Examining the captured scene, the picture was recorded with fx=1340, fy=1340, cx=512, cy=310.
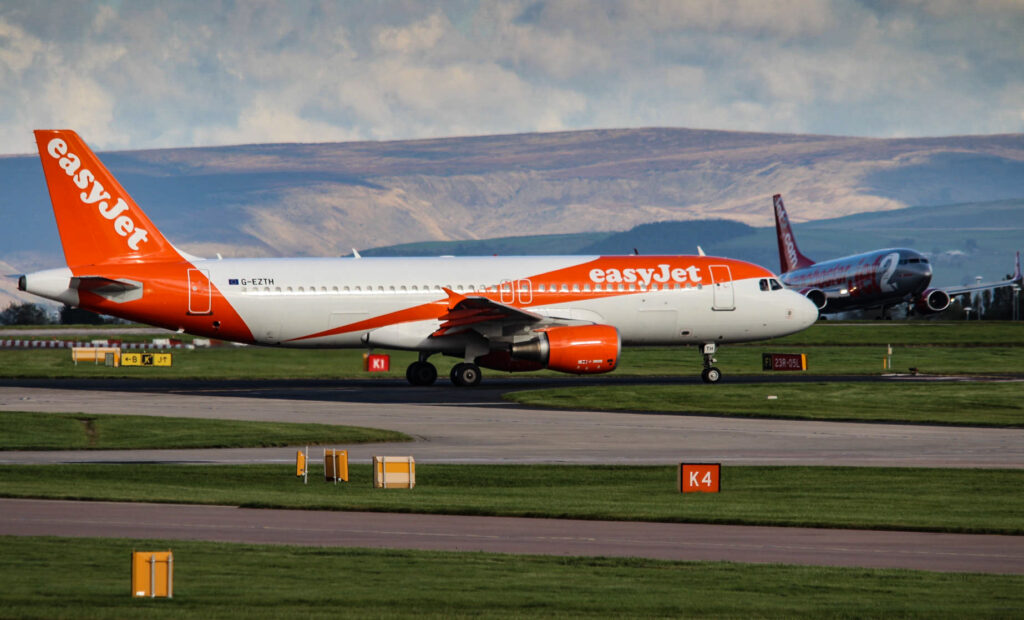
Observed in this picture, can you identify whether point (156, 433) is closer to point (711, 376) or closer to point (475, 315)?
point (475, 315)

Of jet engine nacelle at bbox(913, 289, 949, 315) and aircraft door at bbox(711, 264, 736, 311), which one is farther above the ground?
jet engine nacelle at bbox(913, 289, 949, 315)

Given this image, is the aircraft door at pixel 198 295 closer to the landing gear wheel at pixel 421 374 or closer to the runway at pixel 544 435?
the runway at pixel 544 435

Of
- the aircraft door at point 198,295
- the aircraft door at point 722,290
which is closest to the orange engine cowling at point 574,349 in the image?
the aircraft door at point 722,290

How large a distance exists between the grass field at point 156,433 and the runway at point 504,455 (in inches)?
45.6

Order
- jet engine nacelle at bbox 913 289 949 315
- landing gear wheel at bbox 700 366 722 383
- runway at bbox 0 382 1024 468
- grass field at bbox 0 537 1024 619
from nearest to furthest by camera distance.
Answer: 1. grass field at bbox 0 537 1024 619
2. runway at bbox 0 382 1024 468
3. landing gear wheel at bbox 700 366 722 383
4. jet engine nacelle at bbox 913 289 949 315

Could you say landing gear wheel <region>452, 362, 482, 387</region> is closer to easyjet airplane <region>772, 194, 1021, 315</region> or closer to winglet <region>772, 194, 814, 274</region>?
easyjet airplane <region>772, 194, 1021, 315</region>

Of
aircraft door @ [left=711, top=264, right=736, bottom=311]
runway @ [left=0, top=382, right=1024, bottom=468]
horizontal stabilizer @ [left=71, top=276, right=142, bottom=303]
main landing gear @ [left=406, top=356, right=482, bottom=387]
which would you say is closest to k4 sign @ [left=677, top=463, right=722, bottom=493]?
runway @ [left=0, top=382, right=1024, bottom=468]

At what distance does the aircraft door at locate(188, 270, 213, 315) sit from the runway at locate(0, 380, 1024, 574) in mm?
2769

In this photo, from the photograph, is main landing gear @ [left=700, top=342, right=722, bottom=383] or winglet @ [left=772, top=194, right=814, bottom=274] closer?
main landing gear @ [left=700, top=342, right=722, bottom=383]

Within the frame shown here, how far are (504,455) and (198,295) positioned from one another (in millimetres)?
19913

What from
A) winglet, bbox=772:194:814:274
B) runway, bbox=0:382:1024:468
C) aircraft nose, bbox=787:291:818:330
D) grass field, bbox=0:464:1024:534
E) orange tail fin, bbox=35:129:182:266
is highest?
winglet, bbox=772:194:814:274

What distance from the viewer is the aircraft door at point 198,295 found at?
45.0m

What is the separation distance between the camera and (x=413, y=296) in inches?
1815

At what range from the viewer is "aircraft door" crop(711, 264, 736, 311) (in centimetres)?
4797
